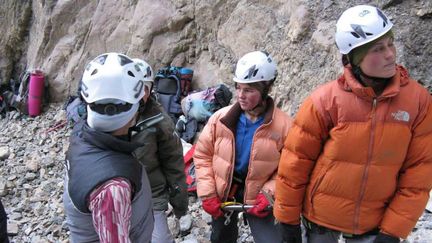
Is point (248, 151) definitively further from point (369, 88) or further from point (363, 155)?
point (369, 88)

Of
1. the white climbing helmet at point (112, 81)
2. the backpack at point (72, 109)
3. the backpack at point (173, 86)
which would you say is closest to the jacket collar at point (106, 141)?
the white climbing helmet at point (112, 81)

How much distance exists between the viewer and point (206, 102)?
803 cm

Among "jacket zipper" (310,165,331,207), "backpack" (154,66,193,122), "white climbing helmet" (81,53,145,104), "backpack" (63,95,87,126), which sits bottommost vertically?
"backpack" (63,95,87,126)

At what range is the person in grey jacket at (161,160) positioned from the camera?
3.80 meters

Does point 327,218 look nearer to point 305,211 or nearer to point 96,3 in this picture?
point 305,211

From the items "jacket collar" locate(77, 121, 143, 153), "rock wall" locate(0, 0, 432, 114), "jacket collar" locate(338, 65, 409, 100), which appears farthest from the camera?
"rock wall" locate(0, 0, 432, 114)

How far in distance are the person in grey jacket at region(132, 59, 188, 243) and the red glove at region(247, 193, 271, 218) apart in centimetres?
65

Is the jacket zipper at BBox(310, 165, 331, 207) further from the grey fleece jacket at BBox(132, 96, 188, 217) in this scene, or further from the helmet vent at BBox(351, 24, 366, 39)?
the grey fleece jacket at BBox(132, 96, 188, 217)

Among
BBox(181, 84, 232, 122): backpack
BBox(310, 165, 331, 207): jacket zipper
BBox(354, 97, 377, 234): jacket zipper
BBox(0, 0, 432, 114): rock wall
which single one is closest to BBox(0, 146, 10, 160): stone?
BBox(0, 0, 432, 114): rock wall

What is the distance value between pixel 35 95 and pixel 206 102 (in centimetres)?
534

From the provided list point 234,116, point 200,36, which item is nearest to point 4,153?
point 200,36

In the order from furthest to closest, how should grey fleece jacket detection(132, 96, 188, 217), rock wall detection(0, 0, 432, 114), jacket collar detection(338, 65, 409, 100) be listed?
rock wall detection(0, 0, 432, 114) → grey fleece jacket detection(132, 96, 188, 217) → jacket collar detection(338, 65, 409, 100)

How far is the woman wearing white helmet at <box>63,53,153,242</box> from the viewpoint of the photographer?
2164 mm

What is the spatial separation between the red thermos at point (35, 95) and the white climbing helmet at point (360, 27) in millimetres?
9791
